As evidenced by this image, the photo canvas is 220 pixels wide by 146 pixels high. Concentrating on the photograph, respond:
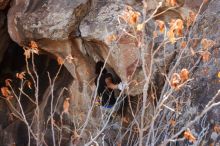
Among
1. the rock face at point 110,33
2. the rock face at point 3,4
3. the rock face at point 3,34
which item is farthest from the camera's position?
the rock face at point 3,34

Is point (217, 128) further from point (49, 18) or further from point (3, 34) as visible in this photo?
point (3, 34)

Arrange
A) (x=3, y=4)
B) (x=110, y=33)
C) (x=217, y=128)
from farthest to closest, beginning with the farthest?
(x=3, y=4)
(x=110, y=33)
(x=217, y=128)

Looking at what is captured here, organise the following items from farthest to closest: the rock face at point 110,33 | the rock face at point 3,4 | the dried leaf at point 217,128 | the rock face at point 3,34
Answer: the rock face at point 3,34, the rock face at point 3,4, the rock face at point 110,33, the dried leaf at point 217,128

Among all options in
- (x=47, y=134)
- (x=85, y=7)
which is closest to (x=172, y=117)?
(x=85, y=7)

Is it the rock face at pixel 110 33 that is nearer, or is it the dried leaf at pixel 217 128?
the dried leaf at pixel 217 128

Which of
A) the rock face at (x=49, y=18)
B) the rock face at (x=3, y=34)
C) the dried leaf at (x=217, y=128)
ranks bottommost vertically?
the dried leaf at (x=217, y=128)

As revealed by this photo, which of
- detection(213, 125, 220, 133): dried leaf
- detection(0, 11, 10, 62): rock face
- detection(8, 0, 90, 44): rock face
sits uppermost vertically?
detection(8, 0, 90, 44): rock face

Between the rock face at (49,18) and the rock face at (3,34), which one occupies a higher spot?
the rock face at (49,18)

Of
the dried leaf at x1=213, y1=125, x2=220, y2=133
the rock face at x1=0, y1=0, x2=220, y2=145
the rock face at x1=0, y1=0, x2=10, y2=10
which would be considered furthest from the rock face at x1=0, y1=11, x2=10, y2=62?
the dried leaf at x1=213, y1=125, x2=220, y2=133

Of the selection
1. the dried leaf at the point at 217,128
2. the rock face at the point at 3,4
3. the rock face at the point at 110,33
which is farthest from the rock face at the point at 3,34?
the dried leaf at the point at 217,128

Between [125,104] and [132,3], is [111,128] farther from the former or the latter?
[132,3]

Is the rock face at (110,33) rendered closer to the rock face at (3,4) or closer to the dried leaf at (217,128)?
the rock face at (3,4)

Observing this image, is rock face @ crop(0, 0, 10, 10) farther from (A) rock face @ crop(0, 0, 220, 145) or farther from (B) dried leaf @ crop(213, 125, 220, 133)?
→ (B) dried leaf @ crop(213, 125, 220, 133)

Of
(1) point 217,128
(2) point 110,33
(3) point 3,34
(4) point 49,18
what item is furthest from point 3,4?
(1) point 217,128
